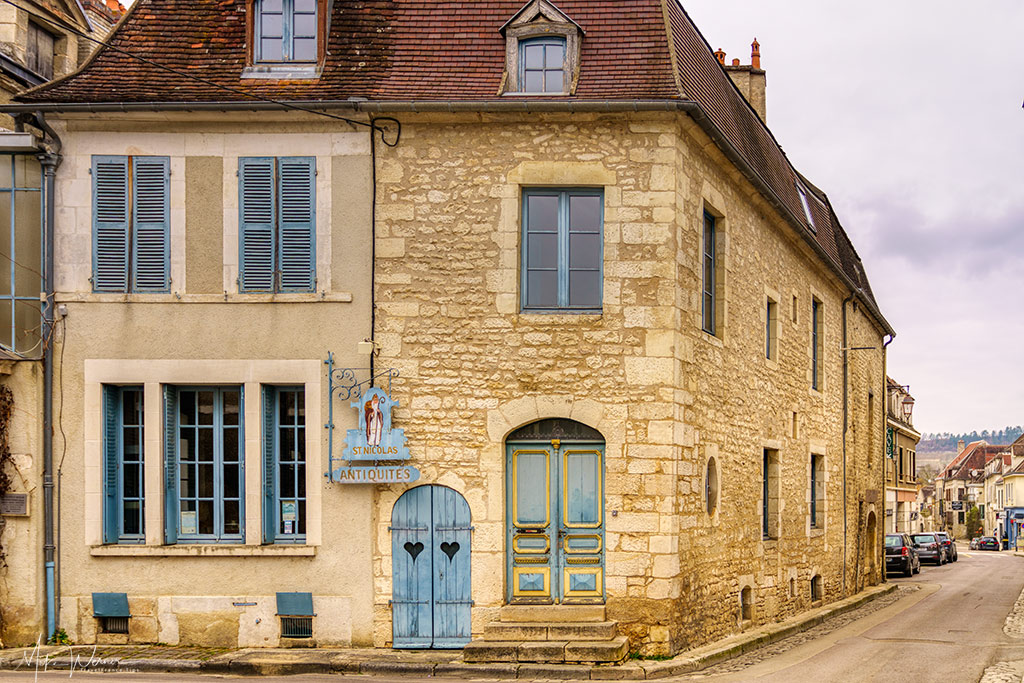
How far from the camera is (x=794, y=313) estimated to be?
18.2 metres

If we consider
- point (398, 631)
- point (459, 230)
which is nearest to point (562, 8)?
point (459, 230)

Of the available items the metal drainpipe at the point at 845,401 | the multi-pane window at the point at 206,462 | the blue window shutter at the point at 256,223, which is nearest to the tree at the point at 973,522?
the metal drainpipe at the point at 845,401

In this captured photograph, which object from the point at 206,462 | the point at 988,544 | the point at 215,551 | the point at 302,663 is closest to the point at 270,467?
the point at 206,462

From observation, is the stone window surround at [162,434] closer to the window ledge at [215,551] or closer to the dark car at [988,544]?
the window ledge at [215,551]

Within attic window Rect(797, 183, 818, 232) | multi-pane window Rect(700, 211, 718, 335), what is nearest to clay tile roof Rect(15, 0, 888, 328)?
multi-pane window Rect(700, 211, 718, 335)

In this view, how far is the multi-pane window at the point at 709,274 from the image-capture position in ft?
44.6

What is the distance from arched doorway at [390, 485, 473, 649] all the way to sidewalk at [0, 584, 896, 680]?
0.91 ft

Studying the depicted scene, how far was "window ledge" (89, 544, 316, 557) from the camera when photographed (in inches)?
468

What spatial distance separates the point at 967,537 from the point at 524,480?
332 ft

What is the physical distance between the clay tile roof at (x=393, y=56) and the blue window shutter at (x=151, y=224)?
737 mm

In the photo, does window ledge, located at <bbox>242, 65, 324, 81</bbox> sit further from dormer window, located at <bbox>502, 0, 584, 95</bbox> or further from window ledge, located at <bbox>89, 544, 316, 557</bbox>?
window ledge, located at <bbox>89, 544, 316, 557</bbox>

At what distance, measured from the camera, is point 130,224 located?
12.2 metres

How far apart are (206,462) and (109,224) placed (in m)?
2.73

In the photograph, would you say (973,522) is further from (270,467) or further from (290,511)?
(270,467)
